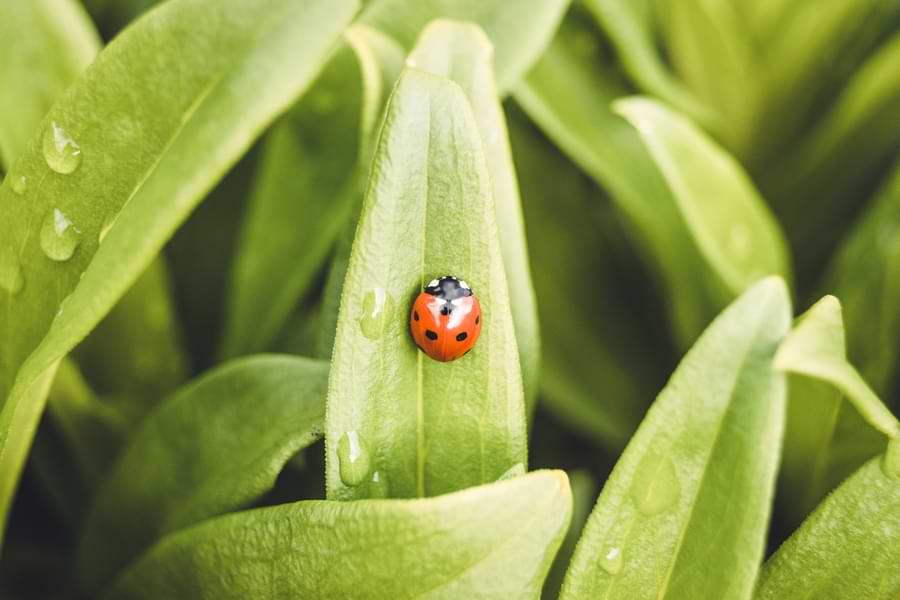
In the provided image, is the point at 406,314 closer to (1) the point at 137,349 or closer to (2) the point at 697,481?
(2) the point at 697,481

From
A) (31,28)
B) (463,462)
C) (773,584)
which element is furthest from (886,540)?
(31,28)

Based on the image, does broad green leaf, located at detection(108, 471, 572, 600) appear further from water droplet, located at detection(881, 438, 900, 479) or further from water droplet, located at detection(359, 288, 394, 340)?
water droplet, located at detection(881, 438, 900, 479)

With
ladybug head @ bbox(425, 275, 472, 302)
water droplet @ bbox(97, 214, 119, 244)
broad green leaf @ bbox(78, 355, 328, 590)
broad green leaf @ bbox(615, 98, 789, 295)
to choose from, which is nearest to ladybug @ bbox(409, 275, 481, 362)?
Answer: ladybug head @ bbox(425, 275, 472, 302)

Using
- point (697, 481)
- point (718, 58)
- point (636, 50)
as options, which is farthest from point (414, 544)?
point (718, 58)

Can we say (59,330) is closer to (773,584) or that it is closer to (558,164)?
(773,584)

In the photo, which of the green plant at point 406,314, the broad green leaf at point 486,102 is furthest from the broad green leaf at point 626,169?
the broad green leaf at point 486,102
